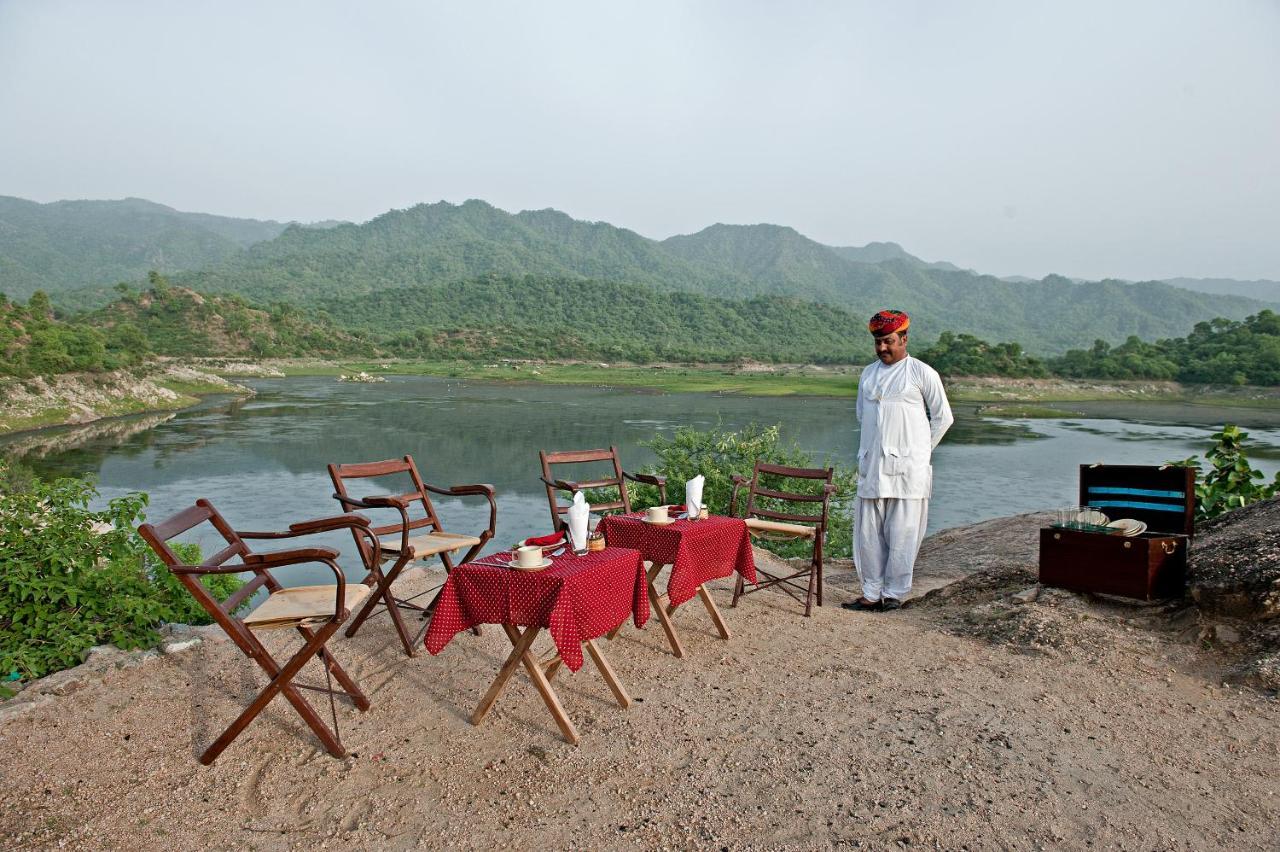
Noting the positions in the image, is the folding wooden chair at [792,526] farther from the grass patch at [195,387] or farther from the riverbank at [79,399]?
the grass patch at [195,387]

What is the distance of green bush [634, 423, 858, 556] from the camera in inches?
427

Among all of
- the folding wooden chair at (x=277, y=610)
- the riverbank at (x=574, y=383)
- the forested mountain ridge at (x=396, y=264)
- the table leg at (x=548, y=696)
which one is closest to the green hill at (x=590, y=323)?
the riverbank at (x=574, y=383)

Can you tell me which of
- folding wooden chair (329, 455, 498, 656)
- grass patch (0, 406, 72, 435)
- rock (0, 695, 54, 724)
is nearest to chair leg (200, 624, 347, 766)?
folding wooden chair (329, 455, 498, 656)

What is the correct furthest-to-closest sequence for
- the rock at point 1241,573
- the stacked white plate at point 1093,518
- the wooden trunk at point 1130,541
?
the stacked white plate at point 1093,518 → the wooden trunk at point 1130,541 → the rock at point 1241,573

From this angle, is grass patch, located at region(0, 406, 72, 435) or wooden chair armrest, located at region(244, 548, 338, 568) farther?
grass patch, located at region(0, 406, 72, 435)

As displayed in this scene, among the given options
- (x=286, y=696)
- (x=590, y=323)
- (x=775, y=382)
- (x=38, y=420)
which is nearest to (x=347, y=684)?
(x=286, y=696)

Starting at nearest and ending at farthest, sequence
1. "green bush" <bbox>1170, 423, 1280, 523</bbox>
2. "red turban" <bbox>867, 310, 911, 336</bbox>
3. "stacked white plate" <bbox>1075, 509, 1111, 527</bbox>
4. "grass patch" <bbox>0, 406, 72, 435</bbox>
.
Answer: "stacked white plate" <bbox>1075, 509, 1111, 527</bbox> < "red turban" <bbox>867, 310, 911, 336</bbox> < "green bush" <bbox>1170, 423, 1280, 523</bbox> < "grass patch" <bbox>0, 406, 72, 435</bbox>

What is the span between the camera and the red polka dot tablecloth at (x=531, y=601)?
366cm

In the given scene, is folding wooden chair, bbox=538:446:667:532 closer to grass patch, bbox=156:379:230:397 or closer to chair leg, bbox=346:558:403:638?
chair leg, bbox=346:558:403:638

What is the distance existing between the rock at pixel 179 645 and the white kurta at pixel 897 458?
15.7 ft

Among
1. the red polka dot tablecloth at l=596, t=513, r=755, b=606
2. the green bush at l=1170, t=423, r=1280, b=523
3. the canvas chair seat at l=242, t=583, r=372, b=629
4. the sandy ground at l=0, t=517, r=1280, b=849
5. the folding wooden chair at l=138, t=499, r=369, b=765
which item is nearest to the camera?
the sandy ground at l=0, t=517, r=1280, b=849

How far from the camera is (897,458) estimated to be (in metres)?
6.11

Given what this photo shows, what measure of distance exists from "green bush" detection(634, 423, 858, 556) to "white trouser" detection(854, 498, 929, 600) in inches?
165

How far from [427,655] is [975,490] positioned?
1792 centimetres
